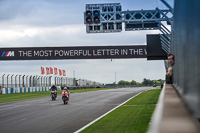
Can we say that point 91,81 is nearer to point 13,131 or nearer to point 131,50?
point 131,50

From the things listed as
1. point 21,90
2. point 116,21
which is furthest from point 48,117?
point 21,90

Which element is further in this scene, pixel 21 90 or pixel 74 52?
pixel 21 90

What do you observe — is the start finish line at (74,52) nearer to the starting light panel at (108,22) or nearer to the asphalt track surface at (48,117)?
the starting light panel at (108,22)

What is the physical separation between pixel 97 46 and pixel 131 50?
14.2 ft

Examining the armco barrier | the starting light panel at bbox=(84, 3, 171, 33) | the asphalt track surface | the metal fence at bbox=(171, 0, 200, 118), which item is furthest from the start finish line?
the metal fence at bbox=(171, 0, 200, 118)

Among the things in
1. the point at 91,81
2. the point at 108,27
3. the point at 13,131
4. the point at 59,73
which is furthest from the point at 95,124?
the point at 91,81

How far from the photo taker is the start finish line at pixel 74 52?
4666cm

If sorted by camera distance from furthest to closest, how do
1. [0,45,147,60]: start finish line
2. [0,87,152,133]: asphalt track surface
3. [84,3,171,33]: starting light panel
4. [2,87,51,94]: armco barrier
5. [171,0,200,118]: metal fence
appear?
[2,87,51,94]: armco barrier
[0,45,147,60]: start finish line
[84,3,171,33]: starting light panel
[0,87,152,133]: asphalt track surface
[171,0,200,118]: metal fence

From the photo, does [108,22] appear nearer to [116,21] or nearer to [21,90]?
[116,21]

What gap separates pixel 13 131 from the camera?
38.4 ft

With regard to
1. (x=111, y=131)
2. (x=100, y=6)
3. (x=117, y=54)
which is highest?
(x=100, y=6)

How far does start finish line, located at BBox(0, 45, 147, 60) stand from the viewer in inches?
1837

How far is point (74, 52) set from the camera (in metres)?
47.7

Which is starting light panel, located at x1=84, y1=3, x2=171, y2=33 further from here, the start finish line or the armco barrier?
the armco barrier
